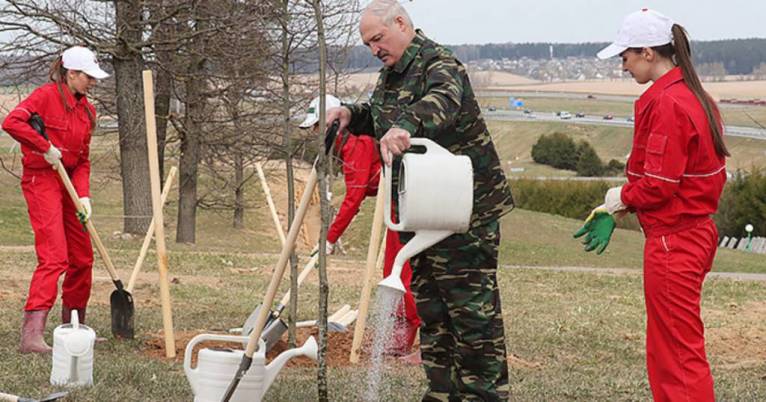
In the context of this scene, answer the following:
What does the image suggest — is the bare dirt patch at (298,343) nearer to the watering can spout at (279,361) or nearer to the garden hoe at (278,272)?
the watering can spout at (279,361)

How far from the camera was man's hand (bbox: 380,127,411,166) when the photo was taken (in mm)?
4180

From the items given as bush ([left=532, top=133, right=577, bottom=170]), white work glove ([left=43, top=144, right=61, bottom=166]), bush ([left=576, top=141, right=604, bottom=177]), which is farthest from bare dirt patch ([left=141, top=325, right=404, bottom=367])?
bush ([left=532, top=133, right=577, bottom=170])

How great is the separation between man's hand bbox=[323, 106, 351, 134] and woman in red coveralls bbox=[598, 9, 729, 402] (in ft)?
3.99

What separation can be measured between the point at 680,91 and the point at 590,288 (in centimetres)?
957

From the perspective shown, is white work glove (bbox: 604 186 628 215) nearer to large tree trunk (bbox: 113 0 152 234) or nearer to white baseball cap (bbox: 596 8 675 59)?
white baseball cap (bbox: 596 8 675 59)

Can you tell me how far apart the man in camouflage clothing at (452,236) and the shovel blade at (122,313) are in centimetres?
335

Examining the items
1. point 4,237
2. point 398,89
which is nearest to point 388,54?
point 398,89

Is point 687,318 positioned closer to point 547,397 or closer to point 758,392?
point 547,397

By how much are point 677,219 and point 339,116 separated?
1493mm

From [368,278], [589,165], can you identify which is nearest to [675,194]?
[368,278]

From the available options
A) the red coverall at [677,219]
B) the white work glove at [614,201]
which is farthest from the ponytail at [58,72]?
the red coverall at [677,219]

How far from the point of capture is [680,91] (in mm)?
4730

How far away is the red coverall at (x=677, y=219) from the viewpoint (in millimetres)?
4664

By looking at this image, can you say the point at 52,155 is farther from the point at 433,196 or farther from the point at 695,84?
the point at 695,84
